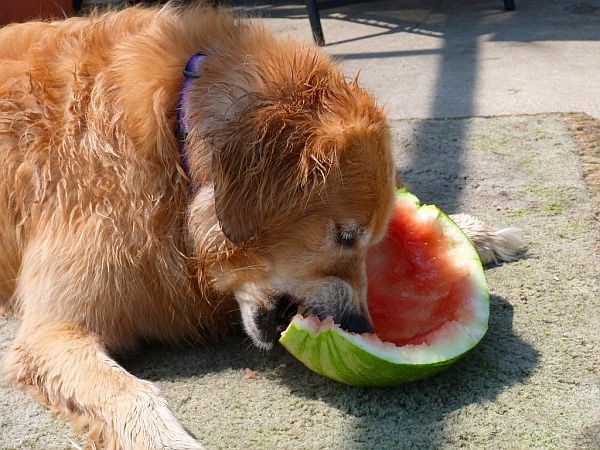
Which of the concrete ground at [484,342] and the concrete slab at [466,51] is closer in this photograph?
the concrete ground at [484,342]

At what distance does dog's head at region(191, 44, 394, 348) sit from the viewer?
9.48 feet

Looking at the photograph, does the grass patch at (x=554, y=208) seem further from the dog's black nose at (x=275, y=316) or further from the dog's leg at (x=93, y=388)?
the dog's leg at (x=93, y=388)

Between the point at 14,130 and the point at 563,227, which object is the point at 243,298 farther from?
the point at 563,227

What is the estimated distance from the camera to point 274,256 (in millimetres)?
3023

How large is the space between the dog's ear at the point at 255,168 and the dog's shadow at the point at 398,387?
557mm

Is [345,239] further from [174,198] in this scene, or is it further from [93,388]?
[93,388]

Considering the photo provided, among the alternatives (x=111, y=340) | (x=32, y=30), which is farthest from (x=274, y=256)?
(x=32, y=30)

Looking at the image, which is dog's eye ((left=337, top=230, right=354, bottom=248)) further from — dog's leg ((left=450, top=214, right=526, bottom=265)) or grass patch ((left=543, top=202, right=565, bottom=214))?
grass patch ((left=543, top=202, right=565, bottom=214))

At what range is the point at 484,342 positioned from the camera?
3180 mm

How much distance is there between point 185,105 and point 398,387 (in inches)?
50.1

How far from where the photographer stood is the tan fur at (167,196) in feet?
9.53

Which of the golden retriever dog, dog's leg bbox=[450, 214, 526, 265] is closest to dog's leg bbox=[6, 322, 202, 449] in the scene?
the golden retriever dog

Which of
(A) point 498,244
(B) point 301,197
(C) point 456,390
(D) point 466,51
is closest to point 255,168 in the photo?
(B) point 301,197

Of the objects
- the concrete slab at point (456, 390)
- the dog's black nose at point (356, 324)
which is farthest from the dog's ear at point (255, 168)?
the concrete slab at point (456, 390)
